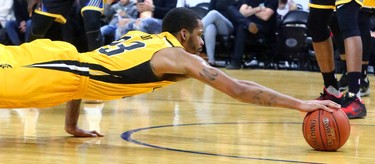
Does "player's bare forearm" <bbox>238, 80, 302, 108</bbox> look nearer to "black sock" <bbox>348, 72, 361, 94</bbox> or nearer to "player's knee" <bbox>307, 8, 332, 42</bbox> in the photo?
"black sock" <bbox>348, 72, 361, 94</bbox>

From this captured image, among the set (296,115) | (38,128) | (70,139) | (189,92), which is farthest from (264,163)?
(189,92)

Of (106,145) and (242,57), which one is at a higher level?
(106,145)

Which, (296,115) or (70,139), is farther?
(296,115)

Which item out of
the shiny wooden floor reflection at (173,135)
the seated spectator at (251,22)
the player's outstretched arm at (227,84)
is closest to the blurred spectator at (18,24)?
the seated spectator at (251,22)

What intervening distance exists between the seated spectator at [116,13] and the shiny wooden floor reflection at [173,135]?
517 cm

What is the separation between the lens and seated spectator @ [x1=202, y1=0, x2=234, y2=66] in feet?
41.3

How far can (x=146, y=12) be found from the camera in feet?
39.2

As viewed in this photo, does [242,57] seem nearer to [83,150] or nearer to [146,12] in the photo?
[146,12]

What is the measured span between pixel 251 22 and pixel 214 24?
23.6 inches

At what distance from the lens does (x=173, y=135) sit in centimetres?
493

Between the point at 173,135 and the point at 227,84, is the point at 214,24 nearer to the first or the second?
the point at 173,135

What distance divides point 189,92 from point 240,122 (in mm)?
2629

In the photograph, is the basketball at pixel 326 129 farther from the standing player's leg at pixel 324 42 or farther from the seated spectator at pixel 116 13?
the seated spectator at pixel 116 13

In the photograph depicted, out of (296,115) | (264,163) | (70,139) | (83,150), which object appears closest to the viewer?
(264,163)
